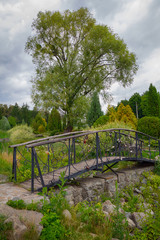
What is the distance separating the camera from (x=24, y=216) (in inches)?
108

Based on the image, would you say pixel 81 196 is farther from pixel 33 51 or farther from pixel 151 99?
pixel 151 99

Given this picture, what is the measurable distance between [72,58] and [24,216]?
1505cm

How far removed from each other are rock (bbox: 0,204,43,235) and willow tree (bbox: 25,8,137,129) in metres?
12.7

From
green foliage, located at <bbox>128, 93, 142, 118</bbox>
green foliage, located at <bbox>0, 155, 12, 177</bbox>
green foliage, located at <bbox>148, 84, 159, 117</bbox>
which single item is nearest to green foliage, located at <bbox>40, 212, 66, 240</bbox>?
green foliage, located at <bbox>0, 155, 12, 177</bbox>

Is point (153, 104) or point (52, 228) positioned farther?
point (153, 104)

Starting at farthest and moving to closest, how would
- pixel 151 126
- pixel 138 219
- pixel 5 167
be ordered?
1. pixel 151 126
2. pixel 5 167
3. pixel 138 219

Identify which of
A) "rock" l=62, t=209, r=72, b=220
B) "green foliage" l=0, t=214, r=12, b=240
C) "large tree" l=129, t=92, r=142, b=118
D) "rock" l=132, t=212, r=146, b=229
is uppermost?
"large tree" l=129, t=92, r=142, b=118

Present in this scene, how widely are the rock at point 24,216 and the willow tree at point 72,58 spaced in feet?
41.7

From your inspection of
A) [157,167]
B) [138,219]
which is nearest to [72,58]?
[157,167]

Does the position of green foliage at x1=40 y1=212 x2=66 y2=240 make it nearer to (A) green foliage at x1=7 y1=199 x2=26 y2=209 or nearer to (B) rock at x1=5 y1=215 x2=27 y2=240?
(B) rock at x1=5 y1=215 x2=27 y2=240

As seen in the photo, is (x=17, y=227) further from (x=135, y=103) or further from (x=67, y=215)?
(x=135, y=103)

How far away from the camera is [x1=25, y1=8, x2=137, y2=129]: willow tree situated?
52.7 feet

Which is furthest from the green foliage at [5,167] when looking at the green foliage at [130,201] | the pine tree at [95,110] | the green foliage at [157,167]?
the pine tree at [95,110]

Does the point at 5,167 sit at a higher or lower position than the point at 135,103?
lower
